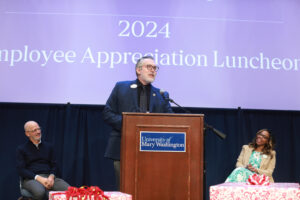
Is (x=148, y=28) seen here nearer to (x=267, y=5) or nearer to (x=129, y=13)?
(x=129, y=13)

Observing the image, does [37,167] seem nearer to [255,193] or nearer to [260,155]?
[260,155]

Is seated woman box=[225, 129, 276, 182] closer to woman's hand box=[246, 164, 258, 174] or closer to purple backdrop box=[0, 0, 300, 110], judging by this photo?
woman's hand box=[246, 164, 258, 174]

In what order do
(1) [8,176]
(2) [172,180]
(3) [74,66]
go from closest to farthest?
(2) [172,180], (3) [74,66], (1) [8,176]

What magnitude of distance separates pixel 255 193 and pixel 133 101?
4.74ft

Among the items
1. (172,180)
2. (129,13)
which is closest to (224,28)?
(129,13)

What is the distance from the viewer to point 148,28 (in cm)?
498

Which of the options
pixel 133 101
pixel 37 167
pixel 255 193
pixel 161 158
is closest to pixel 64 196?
pixel 161 158

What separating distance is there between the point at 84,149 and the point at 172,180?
276cm

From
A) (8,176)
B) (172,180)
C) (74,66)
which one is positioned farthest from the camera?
(8,176)

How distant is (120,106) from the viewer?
3.38 m

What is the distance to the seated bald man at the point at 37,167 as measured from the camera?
4160 mm

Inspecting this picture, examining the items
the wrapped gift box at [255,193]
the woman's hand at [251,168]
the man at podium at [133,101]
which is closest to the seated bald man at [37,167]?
the man at podium at [133,101]

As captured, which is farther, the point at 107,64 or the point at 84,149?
the point at 84,149

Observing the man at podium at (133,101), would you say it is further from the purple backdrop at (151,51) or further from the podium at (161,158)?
the purple backdrop at (151,51)
